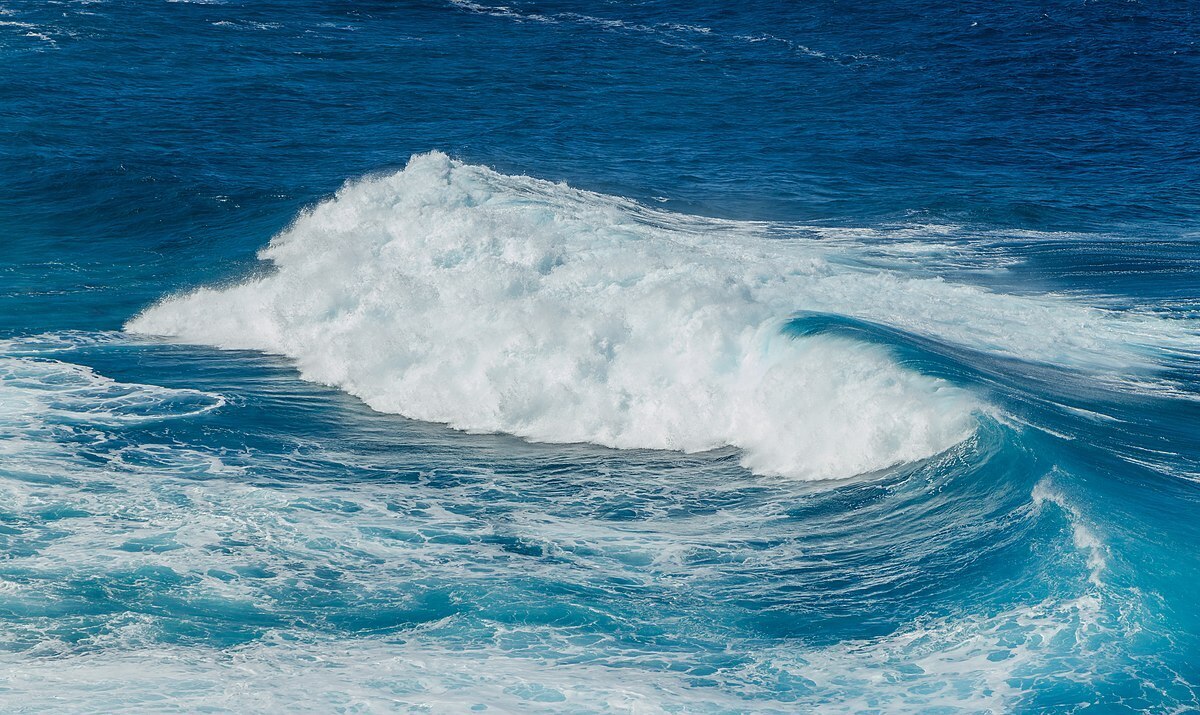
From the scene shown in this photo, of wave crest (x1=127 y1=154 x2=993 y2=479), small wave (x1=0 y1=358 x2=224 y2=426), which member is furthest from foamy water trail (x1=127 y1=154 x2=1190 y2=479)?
small wave (x1=0 y1=358 x2=224 y2=426)

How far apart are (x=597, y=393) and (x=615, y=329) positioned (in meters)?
0.97

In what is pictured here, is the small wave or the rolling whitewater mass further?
the small wave

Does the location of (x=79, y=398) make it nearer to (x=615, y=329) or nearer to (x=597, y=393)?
(x=597, y=393)

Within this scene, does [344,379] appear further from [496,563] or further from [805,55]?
[805,55]

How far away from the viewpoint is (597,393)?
1388 cm

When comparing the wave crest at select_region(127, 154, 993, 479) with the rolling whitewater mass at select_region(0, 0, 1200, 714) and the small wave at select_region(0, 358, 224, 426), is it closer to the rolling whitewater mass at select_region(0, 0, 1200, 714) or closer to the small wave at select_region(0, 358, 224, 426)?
the rolling whitewater mass at select_region(0, 0, 1200, 714)

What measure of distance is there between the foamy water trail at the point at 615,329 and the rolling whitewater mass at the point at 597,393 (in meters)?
0.06

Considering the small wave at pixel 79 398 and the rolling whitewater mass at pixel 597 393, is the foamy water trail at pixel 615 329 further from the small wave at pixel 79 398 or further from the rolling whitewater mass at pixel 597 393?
the small wave at pixel 79 398

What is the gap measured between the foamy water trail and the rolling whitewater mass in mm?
59

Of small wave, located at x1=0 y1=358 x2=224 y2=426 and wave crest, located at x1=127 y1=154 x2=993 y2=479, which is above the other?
wave crest, located at x1=127 y1=154 x2=993 y2=479

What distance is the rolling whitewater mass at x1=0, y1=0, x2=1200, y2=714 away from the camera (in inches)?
332

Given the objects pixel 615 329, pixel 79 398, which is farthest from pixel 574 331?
pixel 79 398

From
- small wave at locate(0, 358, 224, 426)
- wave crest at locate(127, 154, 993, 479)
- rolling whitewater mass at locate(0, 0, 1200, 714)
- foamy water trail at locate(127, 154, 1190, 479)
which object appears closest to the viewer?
rolling whitewater mass at locate(0, 0, 1200, 714)

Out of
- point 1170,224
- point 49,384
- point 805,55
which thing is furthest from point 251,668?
point 805,55
